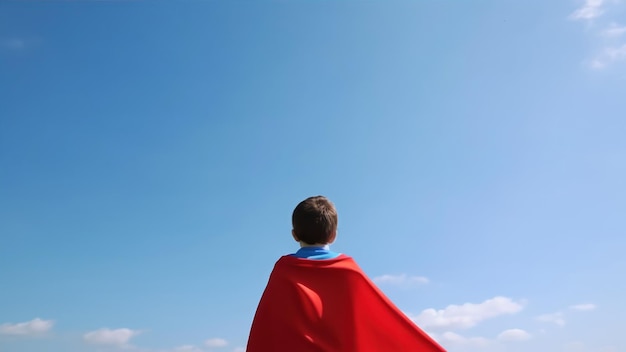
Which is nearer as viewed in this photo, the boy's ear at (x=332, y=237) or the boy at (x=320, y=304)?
the boy at (x=320, y=304)

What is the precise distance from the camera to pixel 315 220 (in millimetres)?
5641

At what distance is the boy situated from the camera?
558 centimetres

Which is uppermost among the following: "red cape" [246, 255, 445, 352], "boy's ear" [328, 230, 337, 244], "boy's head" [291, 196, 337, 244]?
"boy's head" [291, 196, 337, 244]

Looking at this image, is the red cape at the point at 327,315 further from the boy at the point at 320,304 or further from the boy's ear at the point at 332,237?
the boy's ear at the point at 332,237

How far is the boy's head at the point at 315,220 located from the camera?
18.6 feet

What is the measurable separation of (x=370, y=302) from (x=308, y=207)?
1.20 metres

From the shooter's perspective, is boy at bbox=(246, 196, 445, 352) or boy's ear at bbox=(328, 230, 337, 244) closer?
boy at bbox=(246, 196, 445, 352)

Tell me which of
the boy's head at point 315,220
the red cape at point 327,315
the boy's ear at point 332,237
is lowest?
the red cape at point 327,315

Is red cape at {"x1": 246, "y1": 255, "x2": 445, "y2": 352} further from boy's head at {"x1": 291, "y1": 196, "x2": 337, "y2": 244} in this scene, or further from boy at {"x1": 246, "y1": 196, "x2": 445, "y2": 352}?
boy's head at {"x1": 291, "y1": 196, "x2": 337, "y2": 244}

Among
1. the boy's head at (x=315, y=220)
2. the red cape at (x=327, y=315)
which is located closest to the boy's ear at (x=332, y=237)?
the boy's head at (x=315, y=220)

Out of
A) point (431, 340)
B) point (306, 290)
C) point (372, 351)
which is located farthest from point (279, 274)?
point (431, 340)

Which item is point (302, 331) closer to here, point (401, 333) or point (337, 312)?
point (337, 312)

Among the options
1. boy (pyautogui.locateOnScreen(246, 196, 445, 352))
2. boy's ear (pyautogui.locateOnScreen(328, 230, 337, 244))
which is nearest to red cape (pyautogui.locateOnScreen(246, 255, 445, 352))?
boy (pyautogui.locateOnScreen(246, 196, 445, 352))

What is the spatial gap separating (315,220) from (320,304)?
0.81 metres
